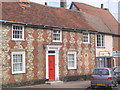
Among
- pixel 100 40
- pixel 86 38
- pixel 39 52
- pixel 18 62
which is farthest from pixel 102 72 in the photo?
pixel 100 40

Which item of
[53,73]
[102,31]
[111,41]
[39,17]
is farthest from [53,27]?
[111,41]

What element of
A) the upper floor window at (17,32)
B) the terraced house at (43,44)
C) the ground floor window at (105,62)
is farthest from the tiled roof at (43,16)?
the ground floor window at (105,62)

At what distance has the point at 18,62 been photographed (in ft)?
57.2

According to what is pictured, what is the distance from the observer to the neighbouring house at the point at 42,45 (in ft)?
55.6

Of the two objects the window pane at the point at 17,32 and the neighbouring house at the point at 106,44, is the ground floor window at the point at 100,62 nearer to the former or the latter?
the neighbouring house at the point at 106,44

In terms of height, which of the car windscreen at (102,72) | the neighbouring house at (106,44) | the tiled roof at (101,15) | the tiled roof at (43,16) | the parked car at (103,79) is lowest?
the parked car at (103,79)

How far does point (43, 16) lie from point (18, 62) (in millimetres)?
5450

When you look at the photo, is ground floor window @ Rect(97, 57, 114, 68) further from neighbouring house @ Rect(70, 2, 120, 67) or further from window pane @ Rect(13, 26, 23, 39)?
window pane @ Rect(13, 26, 23, 39)

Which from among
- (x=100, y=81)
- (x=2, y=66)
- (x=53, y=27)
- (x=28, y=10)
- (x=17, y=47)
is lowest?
(x=100, y=81)

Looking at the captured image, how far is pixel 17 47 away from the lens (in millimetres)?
17328

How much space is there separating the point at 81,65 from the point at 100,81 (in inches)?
262

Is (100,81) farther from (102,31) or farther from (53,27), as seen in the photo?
(102,31)

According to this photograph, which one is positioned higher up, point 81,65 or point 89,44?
point 89,44

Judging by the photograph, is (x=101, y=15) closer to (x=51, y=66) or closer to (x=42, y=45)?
(x=51, y=66)
